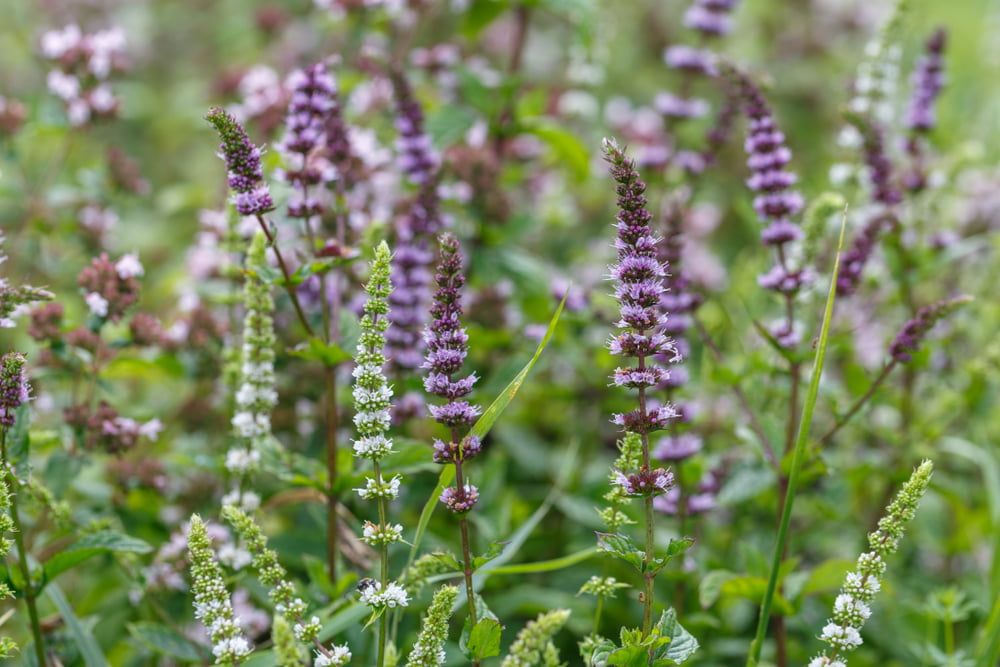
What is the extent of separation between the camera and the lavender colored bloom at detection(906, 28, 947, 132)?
3.29 m

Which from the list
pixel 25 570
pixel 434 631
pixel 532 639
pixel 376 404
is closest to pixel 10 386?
pixel 25 570

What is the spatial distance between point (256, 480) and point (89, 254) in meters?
1.20

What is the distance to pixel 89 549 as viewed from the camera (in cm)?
221

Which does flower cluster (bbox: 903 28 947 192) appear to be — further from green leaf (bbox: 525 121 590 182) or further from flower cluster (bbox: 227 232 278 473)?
flower cluster (bbox: 227 232 278 473)

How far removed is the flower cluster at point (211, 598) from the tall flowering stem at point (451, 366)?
46 centimetres

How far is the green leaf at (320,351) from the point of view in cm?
230

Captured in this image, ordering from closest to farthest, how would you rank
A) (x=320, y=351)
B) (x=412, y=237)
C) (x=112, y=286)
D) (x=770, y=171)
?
(x=320, y=351)
(x=770, y=171)
(x=112, y=286)
(x=412, y=237)

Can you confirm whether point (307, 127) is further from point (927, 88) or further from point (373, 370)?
point (927, 88)

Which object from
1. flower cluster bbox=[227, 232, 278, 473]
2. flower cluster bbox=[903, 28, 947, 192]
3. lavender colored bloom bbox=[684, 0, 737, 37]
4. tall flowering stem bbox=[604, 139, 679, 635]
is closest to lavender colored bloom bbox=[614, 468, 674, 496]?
tall flowering stem bbox=[604, 139, 679, 635]

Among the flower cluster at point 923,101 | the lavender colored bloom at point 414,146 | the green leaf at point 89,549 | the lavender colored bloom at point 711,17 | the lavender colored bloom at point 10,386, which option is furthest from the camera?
the lavender colored bloom at point 711,17

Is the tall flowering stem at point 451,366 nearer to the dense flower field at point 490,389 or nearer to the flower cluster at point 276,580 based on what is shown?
the dense flower field at point 490,389

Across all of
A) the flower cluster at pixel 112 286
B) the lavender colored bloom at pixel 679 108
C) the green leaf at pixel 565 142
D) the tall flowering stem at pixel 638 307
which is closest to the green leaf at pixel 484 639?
the tall flowering stem at pixel 638 307

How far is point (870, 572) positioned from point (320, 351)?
4.33 ft

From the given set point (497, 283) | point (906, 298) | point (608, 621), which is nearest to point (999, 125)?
point (906, 298)
